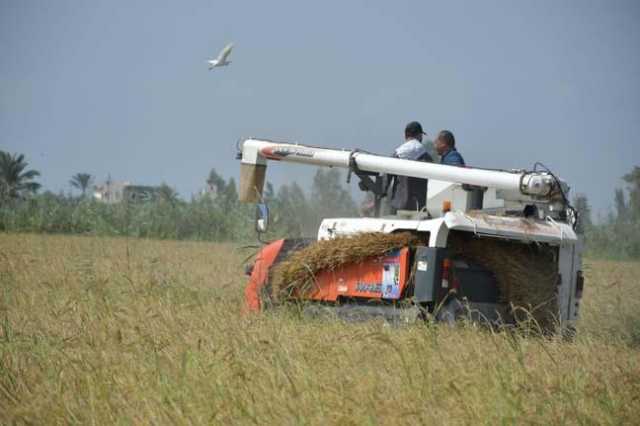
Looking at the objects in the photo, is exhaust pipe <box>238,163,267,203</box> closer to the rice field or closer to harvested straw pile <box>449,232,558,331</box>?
the rice field

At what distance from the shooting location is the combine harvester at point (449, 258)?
902 centimetres

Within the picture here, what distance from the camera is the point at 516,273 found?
9.32 m

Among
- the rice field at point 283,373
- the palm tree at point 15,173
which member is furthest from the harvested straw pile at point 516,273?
the palm tree at point 15,173

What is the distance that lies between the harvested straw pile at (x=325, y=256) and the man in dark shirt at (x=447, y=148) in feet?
5.51

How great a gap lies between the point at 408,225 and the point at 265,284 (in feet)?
5.79

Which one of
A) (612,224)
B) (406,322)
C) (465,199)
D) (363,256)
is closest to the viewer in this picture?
(406,322)

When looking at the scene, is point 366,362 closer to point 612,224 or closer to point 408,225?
point 408,225

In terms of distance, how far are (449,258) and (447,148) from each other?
79.3 inches

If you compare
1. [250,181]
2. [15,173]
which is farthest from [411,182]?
[15,173]

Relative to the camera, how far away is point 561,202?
9.81 metres

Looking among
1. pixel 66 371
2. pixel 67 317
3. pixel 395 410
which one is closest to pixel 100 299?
A: pixel 67 317

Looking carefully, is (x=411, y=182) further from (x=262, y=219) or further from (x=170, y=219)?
(x=170, y=219)

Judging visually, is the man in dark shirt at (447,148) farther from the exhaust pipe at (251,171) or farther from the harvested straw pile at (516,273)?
the exhaust pipe at (251,171)

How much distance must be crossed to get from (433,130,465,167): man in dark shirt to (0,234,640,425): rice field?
7.91ft
